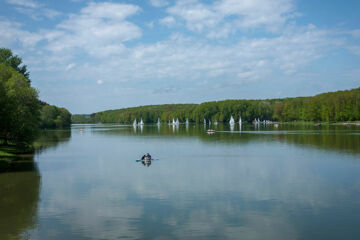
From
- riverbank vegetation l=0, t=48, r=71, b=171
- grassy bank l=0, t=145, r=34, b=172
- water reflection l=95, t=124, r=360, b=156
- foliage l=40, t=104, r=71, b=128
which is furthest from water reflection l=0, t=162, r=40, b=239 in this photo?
foliage l=40, t=104, r=71, b=128

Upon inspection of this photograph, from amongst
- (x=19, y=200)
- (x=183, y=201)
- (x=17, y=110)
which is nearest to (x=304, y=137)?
(x=17, y=110)

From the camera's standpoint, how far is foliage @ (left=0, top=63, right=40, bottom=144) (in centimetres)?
3747

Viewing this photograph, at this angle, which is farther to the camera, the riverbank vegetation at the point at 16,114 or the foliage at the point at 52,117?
the foliage at the point at 52,117

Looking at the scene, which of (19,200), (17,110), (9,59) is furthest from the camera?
(9,59)

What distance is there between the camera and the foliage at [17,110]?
123ft

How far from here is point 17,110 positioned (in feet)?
137

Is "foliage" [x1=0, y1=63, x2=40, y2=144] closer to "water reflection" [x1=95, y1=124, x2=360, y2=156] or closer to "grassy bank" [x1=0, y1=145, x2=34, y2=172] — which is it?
"grassy bank" [x1=0, y1=145, x2=34, y2=172]

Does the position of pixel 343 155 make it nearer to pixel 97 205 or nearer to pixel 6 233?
pixel 97 205

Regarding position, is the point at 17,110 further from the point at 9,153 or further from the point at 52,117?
the point at 52,117

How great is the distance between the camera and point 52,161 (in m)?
39.5

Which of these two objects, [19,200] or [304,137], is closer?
[19,200]

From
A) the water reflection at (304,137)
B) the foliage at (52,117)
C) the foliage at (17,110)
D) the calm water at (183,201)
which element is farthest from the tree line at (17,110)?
the foliage at (52,117)

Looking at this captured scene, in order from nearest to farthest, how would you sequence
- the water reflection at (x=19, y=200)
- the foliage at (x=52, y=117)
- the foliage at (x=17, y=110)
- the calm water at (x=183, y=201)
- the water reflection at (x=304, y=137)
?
the calm water at (x=183, y=201), the water reflection at (x=19, y=200), the foliage at (x=17, y=110), the water reflection at (x=304, y=137), the foliage at (x=52, y=117)

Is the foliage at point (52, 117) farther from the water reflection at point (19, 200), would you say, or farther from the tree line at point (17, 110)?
the water reflection at point (19, 200)
